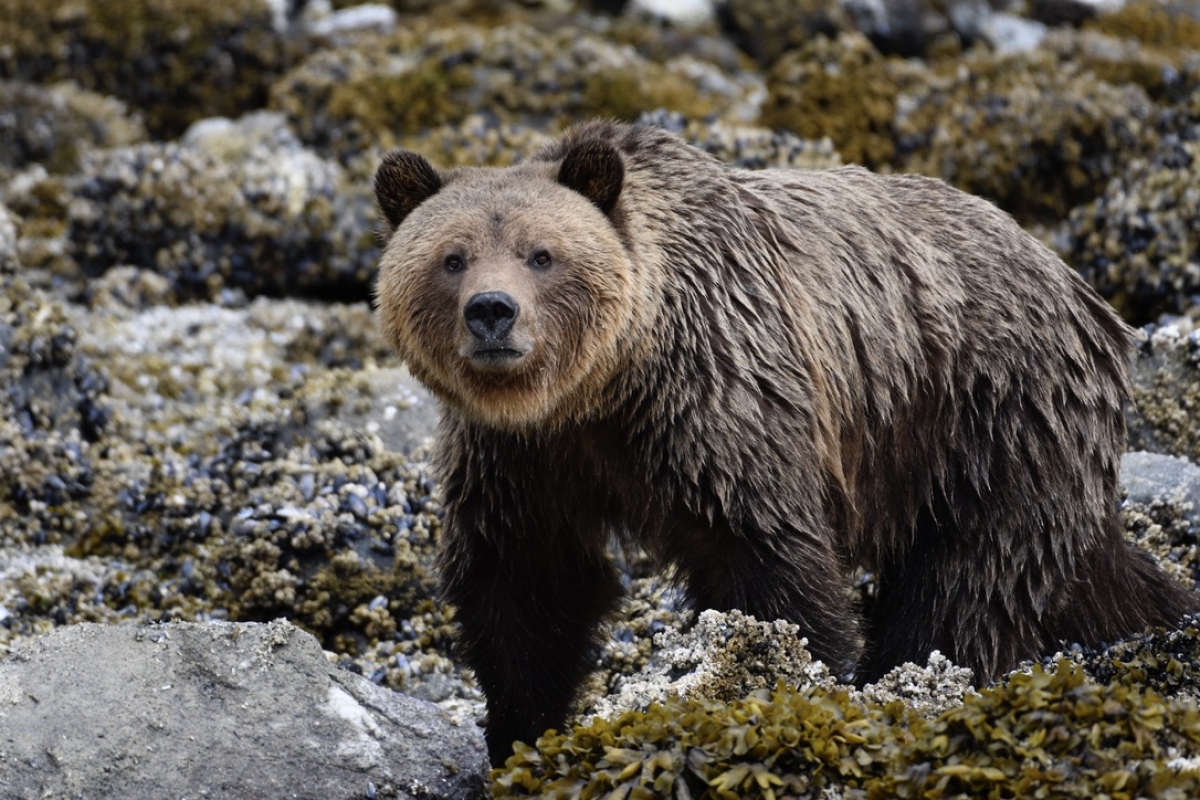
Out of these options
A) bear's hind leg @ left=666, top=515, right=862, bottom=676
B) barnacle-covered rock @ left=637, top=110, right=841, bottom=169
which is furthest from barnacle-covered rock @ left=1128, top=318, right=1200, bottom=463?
bear's hind leg @ left=666, top=515, right=862, bottom=676

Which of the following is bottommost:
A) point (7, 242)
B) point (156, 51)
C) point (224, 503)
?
point (224, 503)

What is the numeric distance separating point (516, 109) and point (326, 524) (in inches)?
249

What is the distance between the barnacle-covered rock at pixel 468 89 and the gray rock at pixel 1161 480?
20.0ft

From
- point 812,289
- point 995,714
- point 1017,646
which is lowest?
point 1017,646

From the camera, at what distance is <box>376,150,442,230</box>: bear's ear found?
5.89 meters

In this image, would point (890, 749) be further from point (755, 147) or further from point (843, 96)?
point (843, 96)

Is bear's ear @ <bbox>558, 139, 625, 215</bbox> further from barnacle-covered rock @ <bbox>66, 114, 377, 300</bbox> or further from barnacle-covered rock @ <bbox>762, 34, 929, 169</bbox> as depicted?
barnacle-covered rock @ <bbox>762, 34, 929, 169</bbox>

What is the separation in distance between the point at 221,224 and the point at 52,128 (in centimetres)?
315

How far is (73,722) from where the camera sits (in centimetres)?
483

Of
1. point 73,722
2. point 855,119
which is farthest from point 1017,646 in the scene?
point 855,119

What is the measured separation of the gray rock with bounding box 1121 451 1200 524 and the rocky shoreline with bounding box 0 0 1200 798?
22mm

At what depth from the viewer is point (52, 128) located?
13.2 metres

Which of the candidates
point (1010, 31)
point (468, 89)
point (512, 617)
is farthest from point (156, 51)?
point (512, 617)

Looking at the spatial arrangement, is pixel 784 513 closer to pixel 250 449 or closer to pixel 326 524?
pixel 326 524
